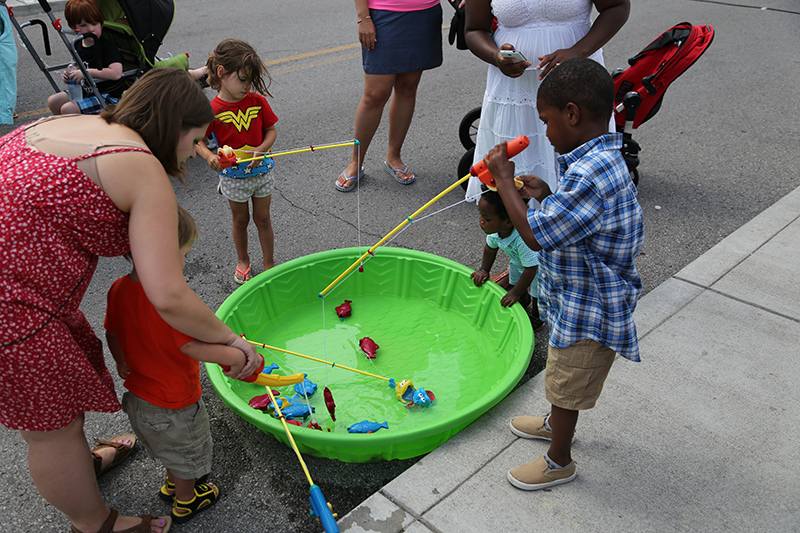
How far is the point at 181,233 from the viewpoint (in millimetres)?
1978

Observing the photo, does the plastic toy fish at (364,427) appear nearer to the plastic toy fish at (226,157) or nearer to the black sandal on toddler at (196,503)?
the black sandal on toddler at (196,503)

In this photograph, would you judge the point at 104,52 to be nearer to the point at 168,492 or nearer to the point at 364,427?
the point at 168,492

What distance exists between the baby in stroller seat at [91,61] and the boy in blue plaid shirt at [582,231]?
13.6 feet

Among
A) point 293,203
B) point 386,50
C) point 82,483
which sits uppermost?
point 386,50

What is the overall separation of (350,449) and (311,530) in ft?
1.11

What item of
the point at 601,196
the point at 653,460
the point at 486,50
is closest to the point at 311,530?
the point at 653,460

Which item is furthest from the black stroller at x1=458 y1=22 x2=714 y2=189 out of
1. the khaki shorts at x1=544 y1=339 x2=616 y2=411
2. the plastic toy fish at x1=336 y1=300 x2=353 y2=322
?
the khaki shorts at x1=544 y1=339 x2=616 y2=411

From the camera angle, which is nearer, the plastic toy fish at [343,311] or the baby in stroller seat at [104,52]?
the plastic toy fish at [343,311]

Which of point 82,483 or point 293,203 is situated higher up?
point 82,483

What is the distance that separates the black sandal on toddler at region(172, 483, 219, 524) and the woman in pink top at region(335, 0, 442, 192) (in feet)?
9.17

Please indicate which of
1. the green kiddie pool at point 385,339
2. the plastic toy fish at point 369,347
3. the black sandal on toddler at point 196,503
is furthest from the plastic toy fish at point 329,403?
the black sandal on toddler at point 196,503

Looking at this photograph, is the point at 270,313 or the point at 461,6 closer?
the point at 270,313

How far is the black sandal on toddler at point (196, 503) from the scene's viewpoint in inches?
91.8

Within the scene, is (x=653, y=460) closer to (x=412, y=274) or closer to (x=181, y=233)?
(x=412, y=274)
